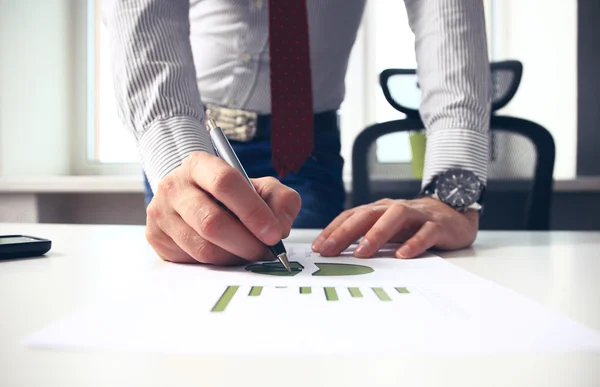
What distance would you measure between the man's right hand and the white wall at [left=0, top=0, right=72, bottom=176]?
5.94 ft

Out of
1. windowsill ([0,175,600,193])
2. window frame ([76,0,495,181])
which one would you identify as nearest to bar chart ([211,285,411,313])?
windowsill ([0,175,600,193])

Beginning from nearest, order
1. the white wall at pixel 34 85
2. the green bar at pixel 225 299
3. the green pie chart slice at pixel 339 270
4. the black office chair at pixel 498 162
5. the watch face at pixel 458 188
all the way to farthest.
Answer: the green bar at pixel 225 299
the green pie chart slice at pixel 339 270
the watch face at pixel 458 188
the black office chair at pixel 498 162
the white wall at pixel 34 85

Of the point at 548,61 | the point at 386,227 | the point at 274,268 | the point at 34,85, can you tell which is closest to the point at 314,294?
the point at 274,268

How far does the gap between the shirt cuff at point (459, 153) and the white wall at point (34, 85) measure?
1.89m

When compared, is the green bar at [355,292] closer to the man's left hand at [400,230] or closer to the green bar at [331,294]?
the green bar at [331,294]

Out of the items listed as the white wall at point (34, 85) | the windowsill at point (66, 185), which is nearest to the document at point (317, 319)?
the windowsill at point (66, 185)

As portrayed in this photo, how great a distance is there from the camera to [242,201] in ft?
1.38

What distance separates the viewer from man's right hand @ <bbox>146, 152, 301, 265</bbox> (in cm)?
42

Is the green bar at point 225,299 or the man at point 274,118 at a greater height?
the man at point 274,118

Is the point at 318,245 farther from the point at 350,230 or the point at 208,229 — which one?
the point at 208,229

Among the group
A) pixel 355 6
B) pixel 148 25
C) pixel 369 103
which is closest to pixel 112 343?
pixel 148 25

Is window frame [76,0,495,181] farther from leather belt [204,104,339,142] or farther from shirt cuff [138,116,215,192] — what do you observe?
shirt cuff [138,116,215,192]

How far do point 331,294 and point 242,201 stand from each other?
131 millimetres

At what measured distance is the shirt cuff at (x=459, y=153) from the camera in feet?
2.21
